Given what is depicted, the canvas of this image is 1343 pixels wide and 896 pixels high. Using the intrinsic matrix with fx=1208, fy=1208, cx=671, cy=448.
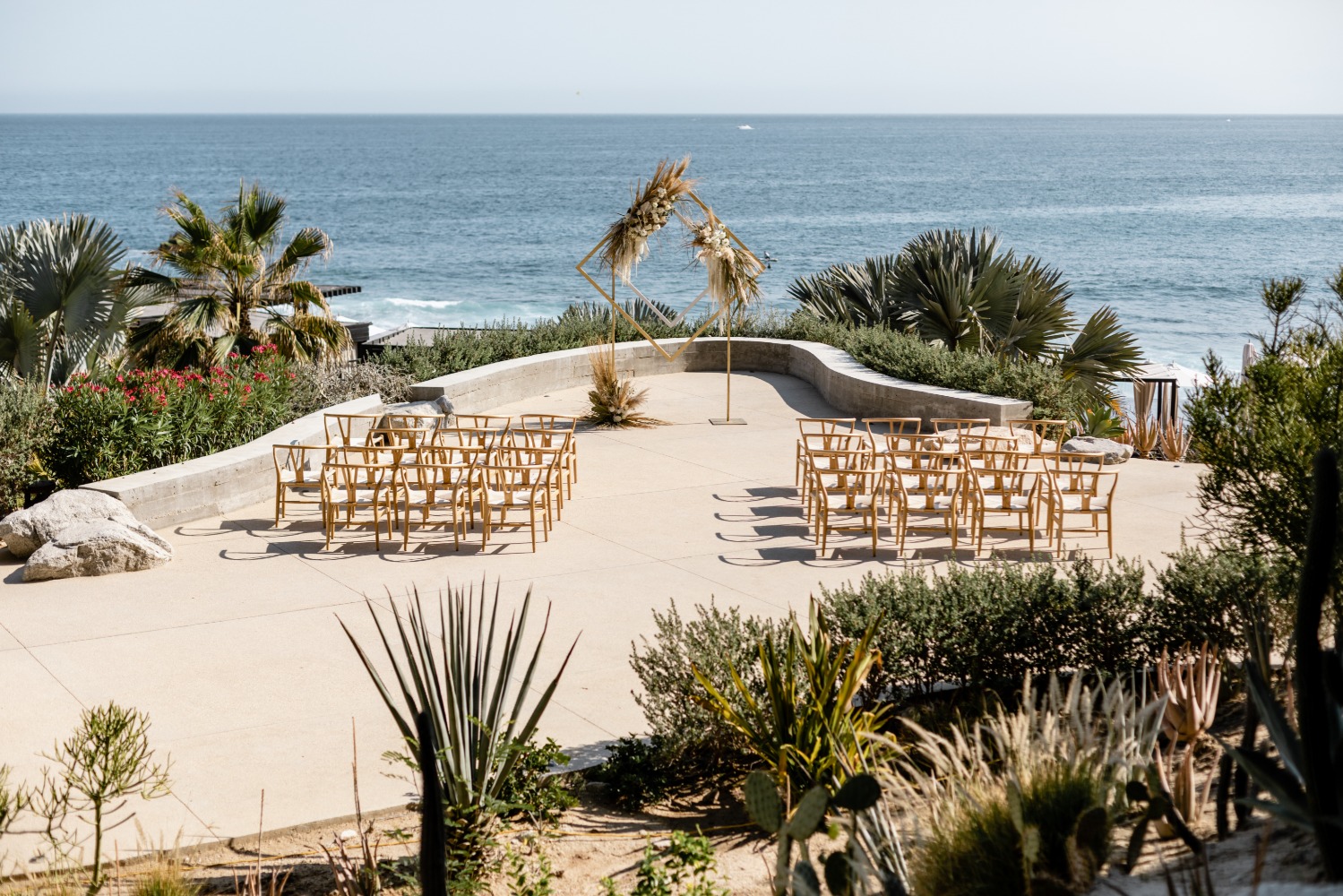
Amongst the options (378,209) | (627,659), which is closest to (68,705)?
(627,659)

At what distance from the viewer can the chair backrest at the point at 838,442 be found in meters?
10.3

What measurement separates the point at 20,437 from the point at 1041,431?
9024 millimetres

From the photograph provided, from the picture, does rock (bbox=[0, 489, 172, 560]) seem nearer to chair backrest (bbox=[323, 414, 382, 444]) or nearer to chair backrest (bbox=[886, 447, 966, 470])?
chair backrest (bbox=[323, 414, 382, 444])

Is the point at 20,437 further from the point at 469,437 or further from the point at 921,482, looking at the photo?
the point at 921,482

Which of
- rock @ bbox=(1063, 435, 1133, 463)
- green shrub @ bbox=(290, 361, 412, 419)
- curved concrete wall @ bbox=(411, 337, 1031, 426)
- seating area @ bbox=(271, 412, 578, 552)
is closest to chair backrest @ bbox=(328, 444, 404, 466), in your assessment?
seating area @ bbox=(271, 412, 578, 552)

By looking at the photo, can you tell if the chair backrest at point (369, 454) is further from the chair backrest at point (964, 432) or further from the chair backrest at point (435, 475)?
the chair backrest at point (964, 432)

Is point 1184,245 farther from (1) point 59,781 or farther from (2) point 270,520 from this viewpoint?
(1) point 59,781

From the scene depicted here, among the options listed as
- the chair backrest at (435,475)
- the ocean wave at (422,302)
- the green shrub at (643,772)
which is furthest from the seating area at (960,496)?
the ocean wave at (422,302)

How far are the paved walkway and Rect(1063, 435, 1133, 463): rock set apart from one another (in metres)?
0.18

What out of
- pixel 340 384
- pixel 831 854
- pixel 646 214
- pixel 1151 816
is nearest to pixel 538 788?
pixel 831 854

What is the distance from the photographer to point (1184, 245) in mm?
65375

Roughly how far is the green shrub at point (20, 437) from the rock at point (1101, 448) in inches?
369

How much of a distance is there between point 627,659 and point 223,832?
253 centimetres

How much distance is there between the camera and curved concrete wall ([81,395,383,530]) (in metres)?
9.57
